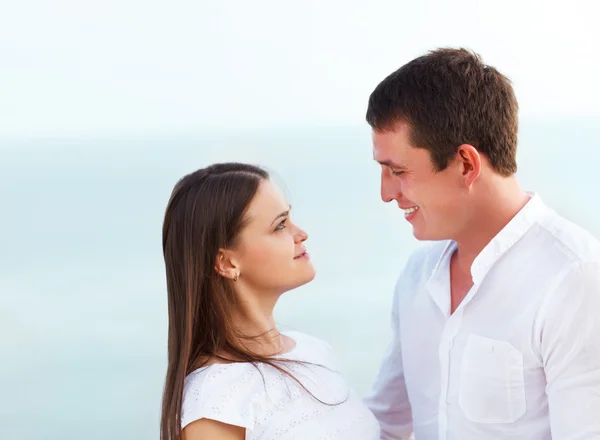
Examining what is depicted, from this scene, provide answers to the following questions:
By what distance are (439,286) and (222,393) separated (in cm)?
57

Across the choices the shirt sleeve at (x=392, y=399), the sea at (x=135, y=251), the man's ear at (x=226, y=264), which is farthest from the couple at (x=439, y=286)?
the sea at (x=135, y=251)

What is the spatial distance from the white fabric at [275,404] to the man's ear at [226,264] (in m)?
0.19

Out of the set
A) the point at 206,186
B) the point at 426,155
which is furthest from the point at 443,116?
the point at 206,186

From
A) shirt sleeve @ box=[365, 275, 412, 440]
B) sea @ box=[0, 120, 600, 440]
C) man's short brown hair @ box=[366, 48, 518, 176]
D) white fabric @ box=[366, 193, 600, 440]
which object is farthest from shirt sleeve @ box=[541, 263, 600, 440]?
sea @ box=[0, 120, 600, 440]

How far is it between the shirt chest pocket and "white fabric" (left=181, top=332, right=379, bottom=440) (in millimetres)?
219

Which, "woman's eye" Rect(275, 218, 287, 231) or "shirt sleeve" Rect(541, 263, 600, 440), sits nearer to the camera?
"shirt sleeve" Rect(541, 263, 600, 440)

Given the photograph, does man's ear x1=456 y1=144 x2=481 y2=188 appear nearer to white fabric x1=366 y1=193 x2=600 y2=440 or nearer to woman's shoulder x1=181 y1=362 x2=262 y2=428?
white fabric x1=366 y1=193 x2=600 y2=440

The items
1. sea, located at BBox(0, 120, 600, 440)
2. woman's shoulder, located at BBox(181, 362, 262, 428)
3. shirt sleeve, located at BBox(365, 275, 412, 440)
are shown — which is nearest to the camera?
woman's shoulder, located at BBox(181, 362, 262, 428)

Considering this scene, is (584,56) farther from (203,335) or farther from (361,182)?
(203,335)

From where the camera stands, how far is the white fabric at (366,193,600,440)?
5.15 feet

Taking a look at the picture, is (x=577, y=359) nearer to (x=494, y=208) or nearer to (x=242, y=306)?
(x=494, y=208)

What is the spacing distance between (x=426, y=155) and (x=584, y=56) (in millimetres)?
3847

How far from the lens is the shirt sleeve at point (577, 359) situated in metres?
1.56

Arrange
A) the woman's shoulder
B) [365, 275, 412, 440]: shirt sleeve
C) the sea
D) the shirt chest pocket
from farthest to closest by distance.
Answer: the sea, [365, 275, 412, 440]: shirt sleeve, the shirt chest pocket, the woman's shoulder
